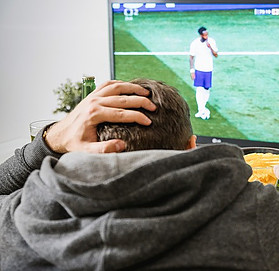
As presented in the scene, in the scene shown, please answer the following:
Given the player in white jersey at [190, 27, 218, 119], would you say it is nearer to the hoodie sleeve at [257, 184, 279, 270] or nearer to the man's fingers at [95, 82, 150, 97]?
the man's fingers at [95, 82, 150, 97]

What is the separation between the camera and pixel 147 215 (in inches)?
23.2

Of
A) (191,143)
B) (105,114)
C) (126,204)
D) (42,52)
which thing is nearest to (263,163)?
(191,143)

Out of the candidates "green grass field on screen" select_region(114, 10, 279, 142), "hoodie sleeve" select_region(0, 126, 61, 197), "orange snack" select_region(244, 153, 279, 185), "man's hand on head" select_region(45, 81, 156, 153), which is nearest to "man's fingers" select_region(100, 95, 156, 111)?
"man's hand on head" select_region(45, 81, 156, 153)

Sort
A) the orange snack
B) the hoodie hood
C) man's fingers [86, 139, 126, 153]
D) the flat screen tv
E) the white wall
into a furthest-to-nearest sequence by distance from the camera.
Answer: the white wall
the flat screen tv
the orange snack
man's fingers [86, 139, 126, 153]
the hoodie hood

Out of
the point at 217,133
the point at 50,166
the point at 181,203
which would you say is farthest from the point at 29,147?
the point at 217,133

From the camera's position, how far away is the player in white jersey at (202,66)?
1576 millimetres

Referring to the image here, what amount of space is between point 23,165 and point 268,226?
56 centimetres

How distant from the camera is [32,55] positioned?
2232 millimetres

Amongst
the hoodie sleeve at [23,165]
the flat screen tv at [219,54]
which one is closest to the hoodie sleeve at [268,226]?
the hoodie sleeve at [23,165]

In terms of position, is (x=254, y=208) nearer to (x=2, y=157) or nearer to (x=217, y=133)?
(x=217, y=133)

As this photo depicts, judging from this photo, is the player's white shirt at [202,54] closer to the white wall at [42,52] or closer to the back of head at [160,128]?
the white wall at [42,52]

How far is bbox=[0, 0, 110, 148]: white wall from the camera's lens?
205cm

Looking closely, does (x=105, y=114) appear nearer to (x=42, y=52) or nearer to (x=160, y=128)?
(x=160, y=128)

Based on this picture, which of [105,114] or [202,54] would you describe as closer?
[105,114]
